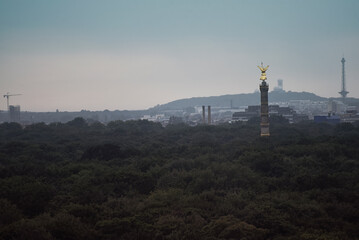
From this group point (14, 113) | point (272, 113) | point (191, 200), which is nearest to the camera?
point (191, 200)

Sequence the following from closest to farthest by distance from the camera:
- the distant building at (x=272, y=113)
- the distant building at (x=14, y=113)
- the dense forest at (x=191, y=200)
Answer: the dense forest at (x=191, y=200) → the distant building at (x=272, y=113) → the distant building at (x=14, y=113)

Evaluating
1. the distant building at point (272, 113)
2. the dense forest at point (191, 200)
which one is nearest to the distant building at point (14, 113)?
the distant building at point (272, 113)

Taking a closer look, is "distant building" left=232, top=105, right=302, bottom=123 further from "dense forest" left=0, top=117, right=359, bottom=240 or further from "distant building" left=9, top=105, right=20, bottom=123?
"distant building" left=9, top=105, right=20, bottom=123

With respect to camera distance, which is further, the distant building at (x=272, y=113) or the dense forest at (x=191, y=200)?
the distant building at (x=272, y=113)

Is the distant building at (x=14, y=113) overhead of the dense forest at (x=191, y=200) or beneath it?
overhead

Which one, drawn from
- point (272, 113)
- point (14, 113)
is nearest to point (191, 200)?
point (272, 113)

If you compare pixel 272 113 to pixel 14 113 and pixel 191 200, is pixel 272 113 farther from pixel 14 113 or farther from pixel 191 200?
pixel 14 113

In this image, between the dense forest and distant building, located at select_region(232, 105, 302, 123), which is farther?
distant building, located at select_region(232, 105, 302, 123)

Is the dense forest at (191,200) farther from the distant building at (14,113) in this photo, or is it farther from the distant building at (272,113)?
the distant building at (14,113)

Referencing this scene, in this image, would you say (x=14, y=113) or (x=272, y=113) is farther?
(x=14, y=113)

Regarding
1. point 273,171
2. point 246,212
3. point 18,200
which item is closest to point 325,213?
point 246,212

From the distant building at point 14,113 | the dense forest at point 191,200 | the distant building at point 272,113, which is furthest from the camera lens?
the distant building at point 14,113

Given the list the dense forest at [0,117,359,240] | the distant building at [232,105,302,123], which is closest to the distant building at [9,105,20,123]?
the distant building at [232,105,302,123]

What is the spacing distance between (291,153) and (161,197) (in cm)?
1666
